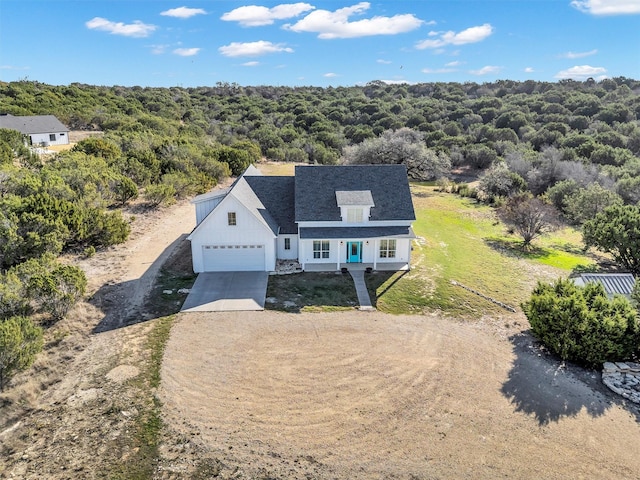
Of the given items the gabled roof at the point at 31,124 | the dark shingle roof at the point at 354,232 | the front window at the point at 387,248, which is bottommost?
the front window at the point at 387,248

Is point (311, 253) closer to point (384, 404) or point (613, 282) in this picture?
point (384, 404)

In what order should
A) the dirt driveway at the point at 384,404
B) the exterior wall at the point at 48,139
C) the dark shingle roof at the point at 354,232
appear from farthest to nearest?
the exterior wall at the point at 48,139 < the dark shingle roof at the point at 354,232 < the dirt driveway at the point at 384,404

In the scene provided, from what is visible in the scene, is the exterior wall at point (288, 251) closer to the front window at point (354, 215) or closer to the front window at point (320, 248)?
the front window at point (320, 248)

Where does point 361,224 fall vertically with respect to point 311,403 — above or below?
above

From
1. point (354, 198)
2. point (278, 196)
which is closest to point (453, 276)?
point (354, 198)

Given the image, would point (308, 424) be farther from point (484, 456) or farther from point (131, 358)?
point (131, 358)

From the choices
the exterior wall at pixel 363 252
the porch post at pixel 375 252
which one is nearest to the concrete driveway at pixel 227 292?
the exterior wall at pixel 363 252
